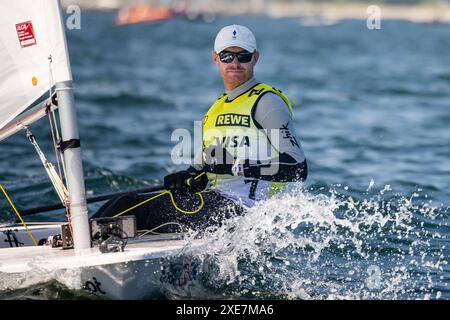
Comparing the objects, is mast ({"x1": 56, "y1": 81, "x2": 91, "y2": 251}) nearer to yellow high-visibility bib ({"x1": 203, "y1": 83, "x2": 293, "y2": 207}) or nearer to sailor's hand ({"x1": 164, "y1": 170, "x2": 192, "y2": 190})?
sailor's hand ({"x1": 164, "y1": 170, "x2": 192, "y2": 190})

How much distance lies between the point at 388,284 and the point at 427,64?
89.1 feet

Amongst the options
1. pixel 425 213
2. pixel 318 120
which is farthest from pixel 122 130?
pixel 425 213

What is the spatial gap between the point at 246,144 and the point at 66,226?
1.21 meters

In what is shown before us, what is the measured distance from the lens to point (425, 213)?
7.61 metres

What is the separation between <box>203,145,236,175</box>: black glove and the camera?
5328mm

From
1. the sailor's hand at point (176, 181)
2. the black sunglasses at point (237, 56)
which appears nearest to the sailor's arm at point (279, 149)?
the black sunglasses at point (237, 56)

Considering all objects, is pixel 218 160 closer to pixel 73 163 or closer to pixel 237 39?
pixel 237 39

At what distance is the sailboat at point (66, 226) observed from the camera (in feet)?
15.7

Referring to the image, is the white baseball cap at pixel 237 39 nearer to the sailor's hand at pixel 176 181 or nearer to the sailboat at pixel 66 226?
the sailor's hand at pixel 176 181

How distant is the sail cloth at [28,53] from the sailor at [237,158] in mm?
867

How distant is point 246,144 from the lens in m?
5.35

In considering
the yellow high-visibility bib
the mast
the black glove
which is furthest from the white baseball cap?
the mast

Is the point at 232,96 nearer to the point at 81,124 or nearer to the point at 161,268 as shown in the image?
the point at 161,268

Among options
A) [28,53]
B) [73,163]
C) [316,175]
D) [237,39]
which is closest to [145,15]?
[316,175]
